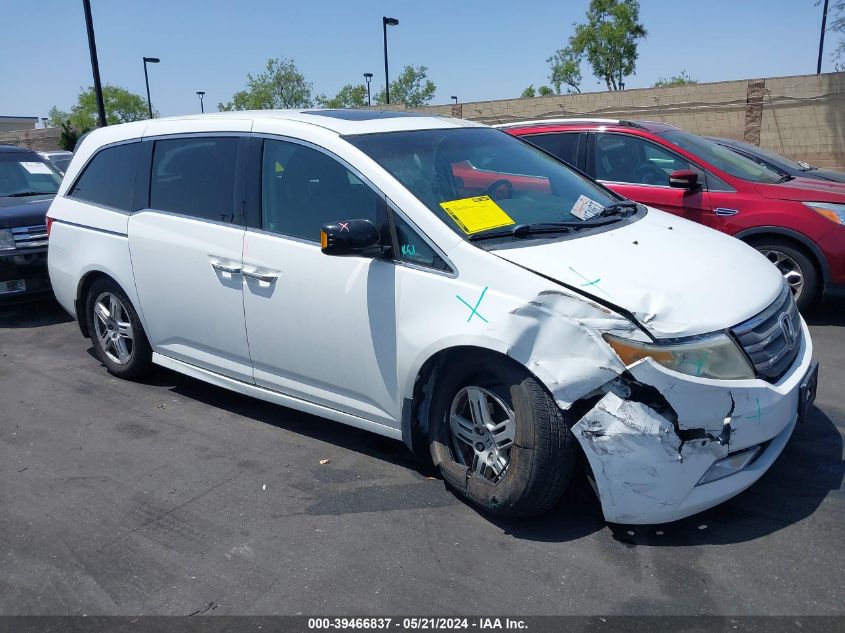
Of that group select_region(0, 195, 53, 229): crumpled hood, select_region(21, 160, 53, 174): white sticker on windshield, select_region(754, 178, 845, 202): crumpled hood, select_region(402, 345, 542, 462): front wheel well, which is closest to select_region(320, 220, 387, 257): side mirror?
select_region(402, 345, 542, 462): front wheel well

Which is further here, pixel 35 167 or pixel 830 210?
pixel 35 167

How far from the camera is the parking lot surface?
9.39 ft

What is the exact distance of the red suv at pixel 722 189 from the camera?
244 inches

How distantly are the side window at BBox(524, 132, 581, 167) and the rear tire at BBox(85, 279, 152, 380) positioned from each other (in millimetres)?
4312

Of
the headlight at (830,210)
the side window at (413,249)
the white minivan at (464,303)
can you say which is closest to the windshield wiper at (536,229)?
the white minivan at (464,303)

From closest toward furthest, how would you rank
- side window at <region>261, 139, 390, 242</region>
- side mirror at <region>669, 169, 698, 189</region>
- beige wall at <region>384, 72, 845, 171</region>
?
side window at <region>261, 139, 390, 242</region> < side mirror at <region>669, 169, 698, 189</region> < beige wall at <region>384, 72, 845, 171</region>

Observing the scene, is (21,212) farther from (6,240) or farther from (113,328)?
(113,328)

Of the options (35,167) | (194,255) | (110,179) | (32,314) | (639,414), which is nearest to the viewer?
(639,414)

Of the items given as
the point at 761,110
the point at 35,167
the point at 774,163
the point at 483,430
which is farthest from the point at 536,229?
the point at 761,110

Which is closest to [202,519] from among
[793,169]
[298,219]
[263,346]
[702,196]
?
[263,346]

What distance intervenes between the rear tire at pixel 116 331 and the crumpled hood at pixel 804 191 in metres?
5.33

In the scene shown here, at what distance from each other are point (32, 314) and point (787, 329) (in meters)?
7.49

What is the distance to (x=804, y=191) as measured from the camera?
20.9 ft

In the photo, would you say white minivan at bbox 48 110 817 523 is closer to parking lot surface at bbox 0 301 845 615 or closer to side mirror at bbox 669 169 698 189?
parking lot surface at bbox 0 301 845 615
